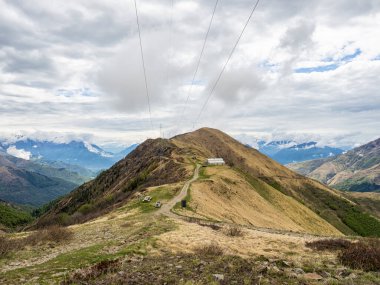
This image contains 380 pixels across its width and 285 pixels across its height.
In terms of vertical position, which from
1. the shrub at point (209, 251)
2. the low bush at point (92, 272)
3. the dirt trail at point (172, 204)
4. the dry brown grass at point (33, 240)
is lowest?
the dirt trail at point (172, 204)

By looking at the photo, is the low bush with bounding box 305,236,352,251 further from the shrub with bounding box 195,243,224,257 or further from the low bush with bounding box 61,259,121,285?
the low bush with bounding box 61,259,121,285

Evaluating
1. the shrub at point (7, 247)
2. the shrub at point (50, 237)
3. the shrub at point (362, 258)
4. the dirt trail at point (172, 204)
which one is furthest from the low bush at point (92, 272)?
the dirt trail at point (172, 204)

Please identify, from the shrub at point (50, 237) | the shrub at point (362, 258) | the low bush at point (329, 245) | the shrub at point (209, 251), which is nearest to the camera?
the shrub at point (362, 258)

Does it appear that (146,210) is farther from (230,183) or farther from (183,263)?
(230,183)

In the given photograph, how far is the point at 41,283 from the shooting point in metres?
19.5

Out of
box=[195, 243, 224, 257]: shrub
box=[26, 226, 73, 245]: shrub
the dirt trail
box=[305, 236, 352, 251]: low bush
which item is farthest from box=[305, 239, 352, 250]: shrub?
the dirt trail

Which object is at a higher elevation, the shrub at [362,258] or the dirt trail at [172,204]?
the shrub at [362,258]

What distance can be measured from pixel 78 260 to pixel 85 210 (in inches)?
3873

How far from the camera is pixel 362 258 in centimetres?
2323

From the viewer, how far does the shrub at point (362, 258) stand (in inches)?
869

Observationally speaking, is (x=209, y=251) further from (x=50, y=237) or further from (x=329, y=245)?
(x=50, y=237)

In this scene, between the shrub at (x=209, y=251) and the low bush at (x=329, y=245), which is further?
the low bush at (x=329, y=245)

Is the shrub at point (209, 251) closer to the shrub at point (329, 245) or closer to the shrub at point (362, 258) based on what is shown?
the shrub at point (329, 245)

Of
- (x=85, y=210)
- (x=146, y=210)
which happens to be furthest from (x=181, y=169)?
(x=146, y=210)
